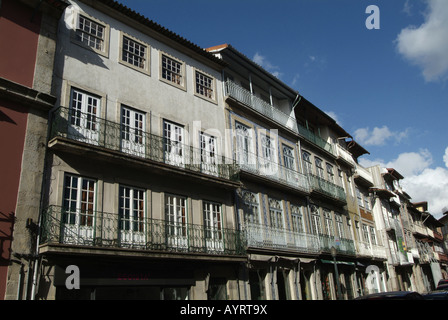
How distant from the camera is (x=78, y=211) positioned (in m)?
10.9

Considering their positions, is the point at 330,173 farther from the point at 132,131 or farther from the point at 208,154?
the point at 132,131

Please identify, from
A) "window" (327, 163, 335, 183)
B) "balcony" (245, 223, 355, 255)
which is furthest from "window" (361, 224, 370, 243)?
"balcony" (245, 223, 355, 255)

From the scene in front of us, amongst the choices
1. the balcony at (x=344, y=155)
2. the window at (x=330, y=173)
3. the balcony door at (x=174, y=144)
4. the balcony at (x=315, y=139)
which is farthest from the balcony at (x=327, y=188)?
the balcony door at (x=174, y=144)

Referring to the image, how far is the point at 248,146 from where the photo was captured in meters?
18.4

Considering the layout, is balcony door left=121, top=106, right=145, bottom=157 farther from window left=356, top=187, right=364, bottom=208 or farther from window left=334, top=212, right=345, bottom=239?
window left=356, top=187, right=364, bottom=208

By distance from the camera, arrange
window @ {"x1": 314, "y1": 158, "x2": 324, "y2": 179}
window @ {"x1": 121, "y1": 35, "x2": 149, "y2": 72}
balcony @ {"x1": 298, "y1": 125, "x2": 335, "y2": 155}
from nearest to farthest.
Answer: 1. window @ {"x1": 121, "y1": 35, "x2": 149, "y2": 72}
2. balcony @ {"x1": 298, "y1": 125, "x2": 335, "y2": 155}
3. window @ {"x1": 314, "y1": 158, "x2": 324, "y2": 179}

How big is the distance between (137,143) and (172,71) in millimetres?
4181

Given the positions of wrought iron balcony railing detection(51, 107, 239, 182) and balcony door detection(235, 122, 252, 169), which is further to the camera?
balcony door detection(235, 122, 252, 169)

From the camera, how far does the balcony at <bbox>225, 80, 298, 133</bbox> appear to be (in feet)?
60.9

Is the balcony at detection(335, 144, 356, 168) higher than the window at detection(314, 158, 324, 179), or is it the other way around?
the balcony at detection(335, 144, 356, 168)

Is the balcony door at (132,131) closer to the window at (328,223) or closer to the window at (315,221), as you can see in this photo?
the window at (315,221)

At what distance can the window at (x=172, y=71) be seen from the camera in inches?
621

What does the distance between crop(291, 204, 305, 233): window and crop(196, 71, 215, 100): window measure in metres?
7.23

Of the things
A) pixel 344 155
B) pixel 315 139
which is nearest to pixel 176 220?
pixel 315 139
